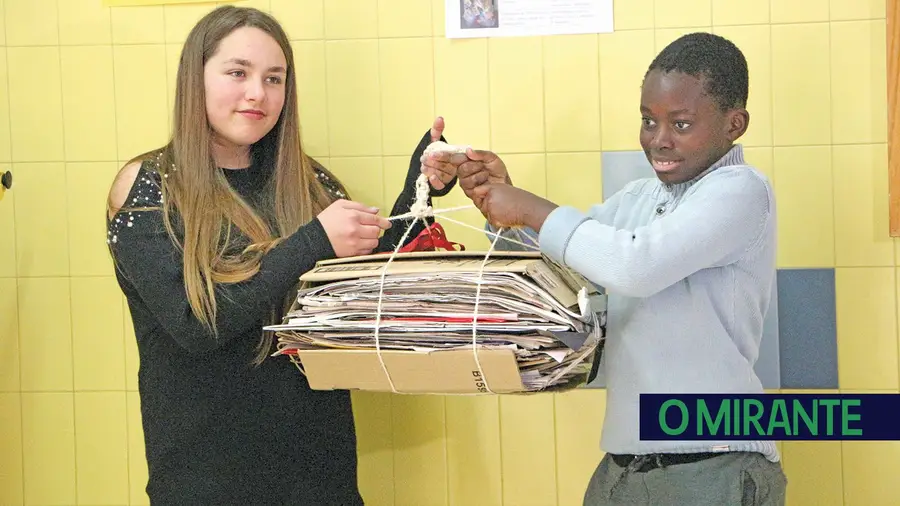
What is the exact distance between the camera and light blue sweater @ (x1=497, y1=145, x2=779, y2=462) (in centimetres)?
130

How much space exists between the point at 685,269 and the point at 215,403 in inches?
33.1

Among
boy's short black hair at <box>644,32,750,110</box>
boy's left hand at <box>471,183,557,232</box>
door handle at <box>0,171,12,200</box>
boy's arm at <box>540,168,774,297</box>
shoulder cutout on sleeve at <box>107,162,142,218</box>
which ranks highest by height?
boy's short black hair at <box>644,32,750,110</box>

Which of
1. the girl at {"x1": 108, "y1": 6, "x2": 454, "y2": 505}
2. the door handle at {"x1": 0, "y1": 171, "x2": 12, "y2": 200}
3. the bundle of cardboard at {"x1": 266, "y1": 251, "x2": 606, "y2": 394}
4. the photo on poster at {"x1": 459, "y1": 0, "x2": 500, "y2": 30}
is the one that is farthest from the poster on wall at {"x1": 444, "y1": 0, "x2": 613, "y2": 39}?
the door handle at {"x1": 0, "y1": 171, "x2": 12, "y2": 200}

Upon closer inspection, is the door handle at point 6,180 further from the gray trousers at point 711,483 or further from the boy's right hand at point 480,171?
the gray trousers at point 711,483

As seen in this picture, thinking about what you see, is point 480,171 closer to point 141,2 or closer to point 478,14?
point 478,14

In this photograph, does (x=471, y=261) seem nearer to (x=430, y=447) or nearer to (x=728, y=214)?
(x=728, y=214)

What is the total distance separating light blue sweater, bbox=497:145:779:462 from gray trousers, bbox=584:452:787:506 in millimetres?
24

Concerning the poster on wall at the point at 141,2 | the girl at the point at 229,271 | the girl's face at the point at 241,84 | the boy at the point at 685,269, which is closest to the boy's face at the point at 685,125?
the boy at the point at 685,269

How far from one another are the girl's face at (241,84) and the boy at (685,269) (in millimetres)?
456

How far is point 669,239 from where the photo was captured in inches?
51.1

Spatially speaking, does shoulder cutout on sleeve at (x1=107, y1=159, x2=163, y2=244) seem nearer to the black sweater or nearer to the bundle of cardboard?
the black sweater

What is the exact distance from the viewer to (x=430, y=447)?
6.54ft

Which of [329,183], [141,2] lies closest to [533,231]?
[329,183]

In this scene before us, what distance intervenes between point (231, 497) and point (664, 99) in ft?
3.29
